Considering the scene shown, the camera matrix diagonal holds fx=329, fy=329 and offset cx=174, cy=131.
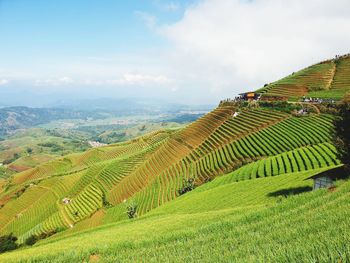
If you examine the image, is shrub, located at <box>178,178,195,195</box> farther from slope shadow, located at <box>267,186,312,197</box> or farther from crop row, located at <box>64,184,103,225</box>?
slope shadow, located at <box>267,186,312,197</box>

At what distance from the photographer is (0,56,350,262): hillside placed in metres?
11.9

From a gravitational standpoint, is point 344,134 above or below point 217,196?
above

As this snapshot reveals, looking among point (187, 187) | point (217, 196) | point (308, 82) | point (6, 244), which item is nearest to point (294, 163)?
point (217, 196)

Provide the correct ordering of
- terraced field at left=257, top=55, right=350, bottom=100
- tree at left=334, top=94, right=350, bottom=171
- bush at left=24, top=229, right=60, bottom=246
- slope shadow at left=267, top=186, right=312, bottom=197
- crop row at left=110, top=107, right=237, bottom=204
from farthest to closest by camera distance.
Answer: terraced field at left=257, top=55, right=350, bottom=100
crop row at left=110, top=107, right=237, bottom=204
bush at left=24, top=229, right=60, bottom=246
slope shadow at left=267, top=186, right=312, bottom=197
tree at left=334, top=94, right=350, bottom=171

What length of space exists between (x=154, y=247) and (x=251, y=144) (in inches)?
2583

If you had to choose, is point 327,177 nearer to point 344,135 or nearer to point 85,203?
point 344,135

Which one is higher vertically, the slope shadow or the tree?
the tree

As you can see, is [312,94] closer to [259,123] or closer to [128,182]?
[259,123]

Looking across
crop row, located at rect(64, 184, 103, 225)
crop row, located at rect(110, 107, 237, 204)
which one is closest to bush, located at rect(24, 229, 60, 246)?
crop row, located at rect(64, 184, 103, 225)

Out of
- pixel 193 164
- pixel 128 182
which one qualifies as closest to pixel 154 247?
pixel 193 164

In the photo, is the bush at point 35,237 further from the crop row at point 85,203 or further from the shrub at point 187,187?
the shrub at point 187,187

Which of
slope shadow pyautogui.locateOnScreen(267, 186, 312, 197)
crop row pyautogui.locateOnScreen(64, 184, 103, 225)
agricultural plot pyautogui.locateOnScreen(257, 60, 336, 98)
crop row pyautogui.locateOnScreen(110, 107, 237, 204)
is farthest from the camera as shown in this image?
agricultural plot pyautogui.locateOnScreen(257, 60, 336, 98)

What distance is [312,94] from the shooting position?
105125mm

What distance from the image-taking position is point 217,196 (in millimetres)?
43531
